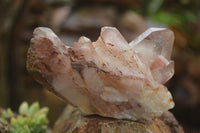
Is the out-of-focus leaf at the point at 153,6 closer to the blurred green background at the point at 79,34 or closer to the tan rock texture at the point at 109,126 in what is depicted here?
the blurred green background at the point at 79,34

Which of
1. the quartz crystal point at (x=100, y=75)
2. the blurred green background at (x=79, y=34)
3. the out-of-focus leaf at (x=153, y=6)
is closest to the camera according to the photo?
the quartz crystal point at (x=100, y=75)

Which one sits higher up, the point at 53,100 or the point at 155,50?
the point at 155,50

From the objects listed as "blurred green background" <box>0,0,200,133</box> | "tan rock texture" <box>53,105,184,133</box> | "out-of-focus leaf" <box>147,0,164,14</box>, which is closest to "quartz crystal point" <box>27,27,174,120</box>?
"tan rock texture" <box>53,105,184,133</box>

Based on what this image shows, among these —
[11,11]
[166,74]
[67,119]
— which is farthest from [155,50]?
[11,11]

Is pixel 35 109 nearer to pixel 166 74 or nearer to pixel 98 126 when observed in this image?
pixel 98 126

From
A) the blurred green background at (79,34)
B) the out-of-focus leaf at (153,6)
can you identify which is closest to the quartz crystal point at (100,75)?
the blurred green background at (79,34)

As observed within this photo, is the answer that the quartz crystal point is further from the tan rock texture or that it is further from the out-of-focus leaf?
the out-of-focus leaf

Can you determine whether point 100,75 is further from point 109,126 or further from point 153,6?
point 153,6
